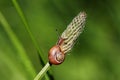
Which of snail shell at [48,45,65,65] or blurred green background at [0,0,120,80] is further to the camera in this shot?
blurred green background at [0,0,120,80]

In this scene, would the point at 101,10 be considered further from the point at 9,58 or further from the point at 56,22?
the point at 9,58

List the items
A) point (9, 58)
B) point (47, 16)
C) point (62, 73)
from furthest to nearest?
point (47, 16), point (62, 73), point (9, 58)

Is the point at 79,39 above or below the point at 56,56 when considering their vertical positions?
below

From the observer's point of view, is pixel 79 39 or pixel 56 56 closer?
pixel 56 56

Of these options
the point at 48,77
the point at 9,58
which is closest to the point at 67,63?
the point at 9,58

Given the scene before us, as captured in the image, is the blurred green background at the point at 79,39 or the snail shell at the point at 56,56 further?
the blurred green background at the point at 79,39

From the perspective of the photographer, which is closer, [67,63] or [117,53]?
[117,53]

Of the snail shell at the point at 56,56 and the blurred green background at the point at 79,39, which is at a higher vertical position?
the snail shell at the point at 56,56

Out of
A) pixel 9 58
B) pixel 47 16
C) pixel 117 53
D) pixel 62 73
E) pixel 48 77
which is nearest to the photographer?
pixel 48 77
